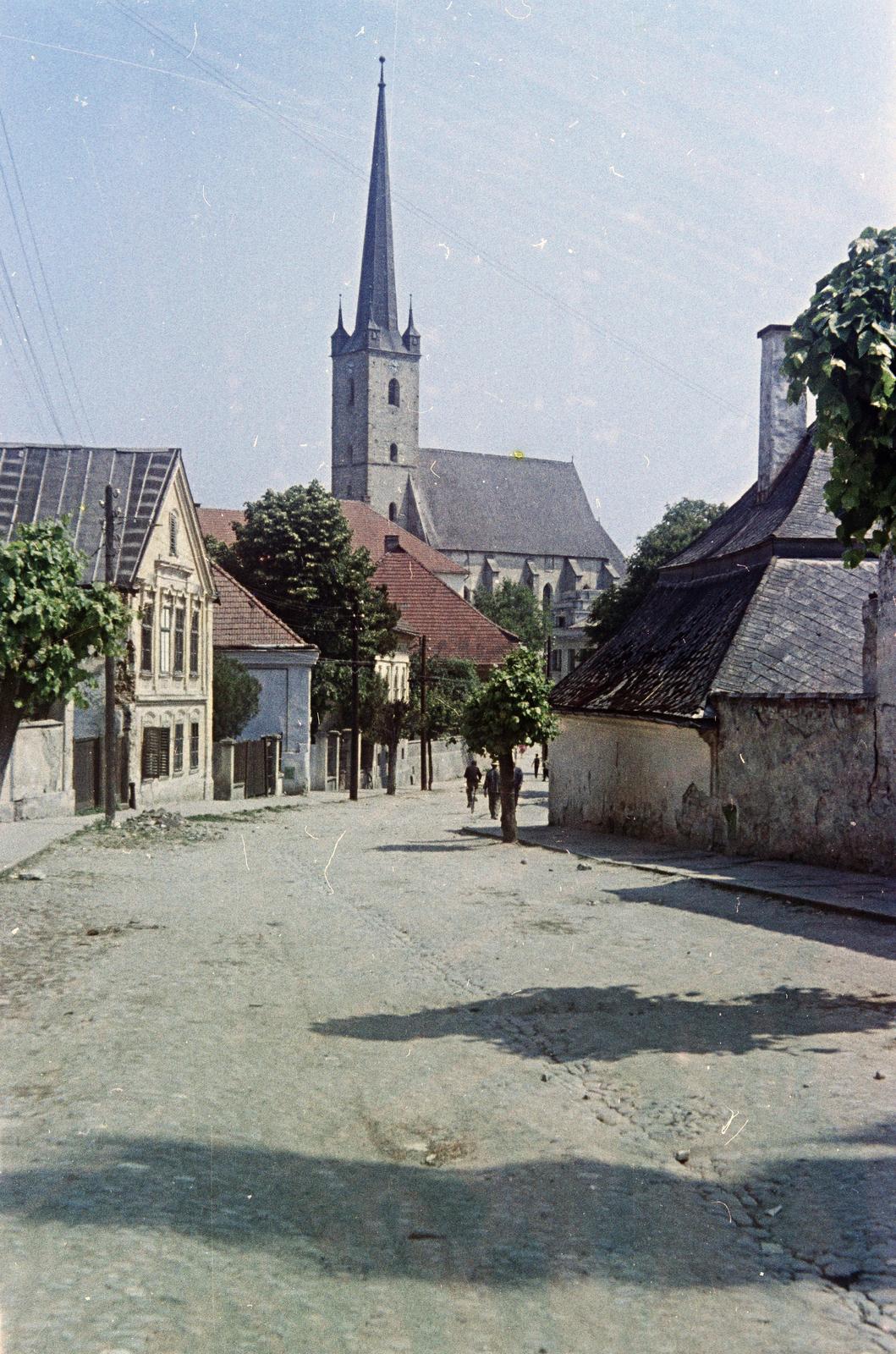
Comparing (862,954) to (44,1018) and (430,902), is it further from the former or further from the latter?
(44,1018)

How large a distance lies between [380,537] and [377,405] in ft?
109

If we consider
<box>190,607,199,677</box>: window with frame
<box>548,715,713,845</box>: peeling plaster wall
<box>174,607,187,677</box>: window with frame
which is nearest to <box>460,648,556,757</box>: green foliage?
<box>548,715,713,845</box>: peeling plaster wall

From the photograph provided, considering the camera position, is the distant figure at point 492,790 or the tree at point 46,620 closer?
the tree at point 46,620

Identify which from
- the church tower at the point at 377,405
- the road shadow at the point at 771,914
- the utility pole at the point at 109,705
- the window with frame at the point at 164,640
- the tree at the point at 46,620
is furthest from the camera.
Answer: the church tower at the point at 377,405

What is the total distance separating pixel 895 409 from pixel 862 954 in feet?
17.3

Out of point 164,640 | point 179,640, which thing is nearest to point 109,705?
point 164,640

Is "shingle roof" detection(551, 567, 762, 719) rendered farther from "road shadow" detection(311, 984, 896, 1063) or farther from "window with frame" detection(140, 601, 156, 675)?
"window with frame" detection(140, 601, 156, 675)

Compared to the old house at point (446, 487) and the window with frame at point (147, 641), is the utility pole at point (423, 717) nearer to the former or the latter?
the window with frame at point (147, 641)

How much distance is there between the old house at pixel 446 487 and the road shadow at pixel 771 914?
90925 mm

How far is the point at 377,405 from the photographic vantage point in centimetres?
11938

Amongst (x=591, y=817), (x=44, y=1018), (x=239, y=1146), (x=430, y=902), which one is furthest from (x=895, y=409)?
(x=591, y=817)

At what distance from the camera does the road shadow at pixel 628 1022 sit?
8539 mm

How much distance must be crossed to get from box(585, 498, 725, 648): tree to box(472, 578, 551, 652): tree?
208ft

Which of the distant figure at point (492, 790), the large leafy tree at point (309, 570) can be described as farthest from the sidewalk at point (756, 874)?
the large leafy tree at point (309, 570)
